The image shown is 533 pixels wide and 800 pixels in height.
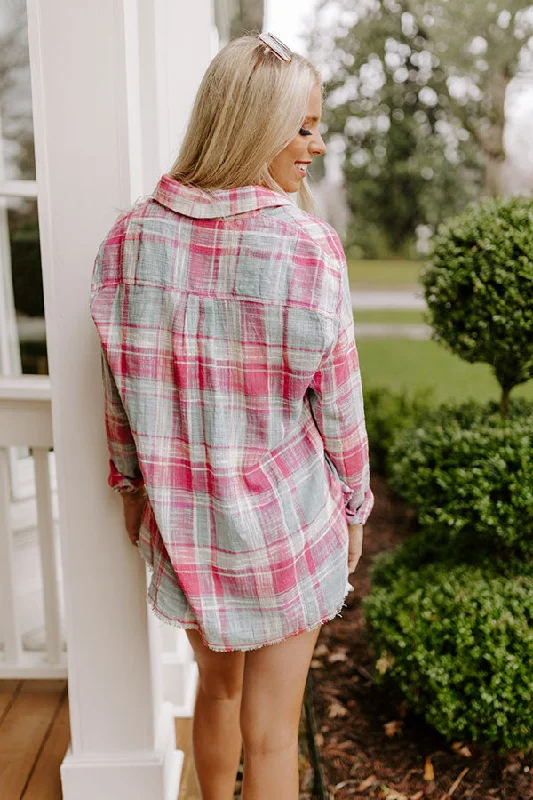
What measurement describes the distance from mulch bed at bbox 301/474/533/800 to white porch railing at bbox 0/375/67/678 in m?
0.83

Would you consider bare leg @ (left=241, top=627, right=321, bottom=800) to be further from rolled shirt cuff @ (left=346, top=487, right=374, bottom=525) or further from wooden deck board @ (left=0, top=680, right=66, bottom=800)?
wooden deck board @ (left=0, top=680, right=66, bottom=800)

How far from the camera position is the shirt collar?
113 cm

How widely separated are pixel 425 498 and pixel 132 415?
3.32 ft

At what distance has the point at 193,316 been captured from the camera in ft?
3.84

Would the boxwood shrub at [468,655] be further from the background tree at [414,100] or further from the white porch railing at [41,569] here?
the background tree at [414,100]

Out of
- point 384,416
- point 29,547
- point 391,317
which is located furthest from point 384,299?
point 29,547

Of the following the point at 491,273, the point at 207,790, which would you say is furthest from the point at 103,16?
the point at 207,790

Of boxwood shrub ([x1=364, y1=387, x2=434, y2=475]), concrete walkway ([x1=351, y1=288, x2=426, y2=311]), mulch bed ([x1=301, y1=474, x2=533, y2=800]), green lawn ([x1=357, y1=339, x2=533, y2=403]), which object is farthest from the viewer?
concrete walkway ([x1=351, y1=288, x2=426, y2=311])

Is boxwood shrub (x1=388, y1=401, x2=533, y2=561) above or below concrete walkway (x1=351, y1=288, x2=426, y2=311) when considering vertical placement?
above

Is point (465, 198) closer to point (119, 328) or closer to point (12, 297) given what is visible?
point (12, 297)

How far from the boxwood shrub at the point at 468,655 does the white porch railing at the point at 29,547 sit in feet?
3.15

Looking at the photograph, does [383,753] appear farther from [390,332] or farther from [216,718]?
[390,332]

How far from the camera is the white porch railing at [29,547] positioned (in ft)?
6.46

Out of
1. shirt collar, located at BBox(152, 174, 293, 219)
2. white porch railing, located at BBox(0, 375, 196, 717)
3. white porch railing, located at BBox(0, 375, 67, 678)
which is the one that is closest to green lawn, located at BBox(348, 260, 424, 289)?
white porch railing, located at BBox(0, 375, 67, 678)
